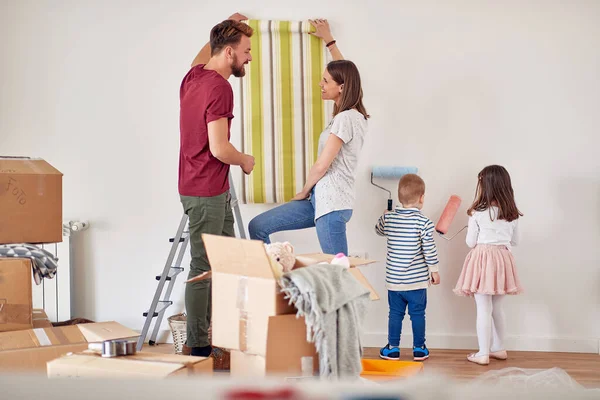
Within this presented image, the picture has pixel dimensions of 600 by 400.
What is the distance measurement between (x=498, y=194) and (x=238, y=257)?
6.72 feet

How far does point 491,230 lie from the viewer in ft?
12.5

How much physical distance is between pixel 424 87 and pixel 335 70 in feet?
2.44

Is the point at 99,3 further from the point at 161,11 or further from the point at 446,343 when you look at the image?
the point at 446,343

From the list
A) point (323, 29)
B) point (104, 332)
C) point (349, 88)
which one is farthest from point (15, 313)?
point (323, 29)

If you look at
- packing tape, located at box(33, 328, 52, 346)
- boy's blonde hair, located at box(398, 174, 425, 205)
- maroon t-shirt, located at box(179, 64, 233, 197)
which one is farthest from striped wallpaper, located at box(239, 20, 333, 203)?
packing tape, located at box(33, 328, 52, 346)

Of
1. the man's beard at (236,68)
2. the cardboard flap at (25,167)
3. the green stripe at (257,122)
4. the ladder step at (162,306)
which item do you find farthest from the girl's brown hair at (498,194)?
the cardboard flap at (25,167)

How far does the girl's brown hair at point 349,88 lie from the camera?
353cm

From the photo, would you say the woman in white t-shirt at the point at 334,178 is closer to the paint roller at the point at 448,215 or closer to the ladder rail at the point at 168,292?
the ladder rail at the point at 168,292

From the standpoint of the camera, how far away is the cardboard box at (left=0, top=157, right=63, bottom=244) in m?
2.50

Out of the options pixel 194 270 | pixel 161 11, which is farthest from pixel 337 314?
pixel 161 11

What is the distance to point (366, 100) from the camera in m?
4.13

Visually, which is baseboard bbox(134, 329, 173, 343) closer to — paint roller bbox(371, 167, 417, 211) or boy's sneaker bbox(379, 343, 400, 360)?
boy's sneaker bbox(379, 343, 400, 360)

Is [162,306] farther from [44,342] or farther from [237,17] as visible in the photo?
[44,342]

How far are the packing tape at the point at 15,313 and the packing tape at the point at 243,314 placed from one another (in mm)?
889
